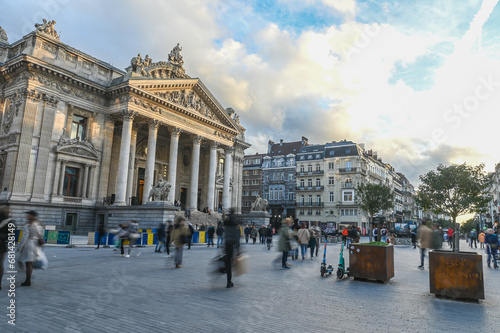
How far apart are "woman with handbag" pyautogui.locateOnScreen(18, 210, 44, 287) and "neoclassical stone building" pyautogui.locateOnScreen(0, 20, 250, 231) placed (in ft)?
63.3

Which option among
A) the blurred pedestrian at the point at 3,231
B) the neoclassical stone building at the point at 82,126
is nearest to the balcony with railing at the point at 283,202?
the neoclassical stone building at the point at 82,126

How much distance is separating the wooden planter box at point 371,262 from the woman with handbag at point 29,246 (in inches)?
338

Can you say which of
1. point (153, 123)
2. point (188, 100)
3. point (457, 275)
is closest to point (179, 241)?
point (457, 275)

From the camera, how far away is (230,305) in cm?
663

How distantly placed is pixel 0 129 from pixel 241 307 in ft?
103

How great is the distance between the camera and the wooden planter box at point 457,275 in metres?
7.58

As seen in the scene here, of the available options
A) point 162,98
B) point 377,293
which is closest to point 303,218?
point 162,98

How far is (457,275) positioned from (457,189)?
36.0 m

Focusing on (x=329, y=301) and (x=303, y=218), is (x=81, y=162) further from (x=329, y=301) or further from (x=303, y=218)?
(x=303, y=218)

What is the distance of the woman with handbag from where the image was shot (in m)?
7.88

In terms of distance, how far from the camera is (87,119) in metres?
31.1

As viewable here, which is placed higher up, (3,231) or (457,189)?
(457,189)

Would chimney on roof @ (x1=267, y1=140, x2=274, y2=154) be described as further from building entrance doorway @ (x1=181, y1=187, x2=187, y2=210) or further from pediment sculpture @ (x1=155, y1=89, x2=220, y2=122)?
pediment sculpture @ (x1=155, y1=89, x2=220, y2=122)

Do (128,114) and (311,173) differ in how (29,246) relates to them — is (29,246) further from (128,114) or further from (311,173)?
(311,173)
